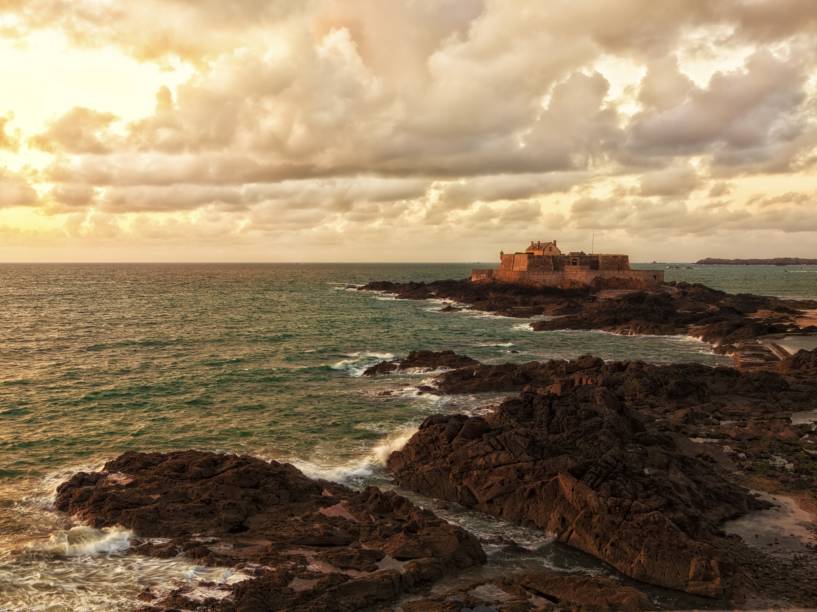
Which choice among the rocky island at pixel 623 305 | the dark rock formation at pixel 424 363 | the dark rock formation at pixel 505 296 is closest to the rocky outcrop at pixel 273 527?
the dark rock formation at pixel 424 363

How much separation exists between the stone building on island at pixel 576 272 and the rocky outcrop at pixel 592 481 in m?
68.4

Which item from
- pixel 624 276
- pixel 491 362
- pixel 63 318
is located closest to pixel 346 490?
pixel 491 362

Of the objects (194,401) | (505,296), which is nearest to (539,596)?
(194,401)

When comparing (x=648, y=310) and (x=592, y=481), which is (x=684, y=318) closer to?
(x=648, y=310)

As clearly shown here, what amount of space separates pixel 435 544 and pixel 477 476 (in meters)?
4.57

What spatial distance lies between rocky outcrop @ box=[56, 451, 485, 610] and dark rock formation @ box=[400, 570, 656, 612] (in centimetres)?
103

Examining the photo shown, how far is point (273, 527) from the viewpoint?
1697 cm

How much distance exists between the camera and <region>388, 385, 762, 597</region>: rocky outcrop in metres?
15.1

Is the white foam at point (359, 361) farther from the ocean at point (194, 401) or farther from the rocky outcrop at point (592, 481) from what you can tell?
the rocky outcrop at point (592, 481)

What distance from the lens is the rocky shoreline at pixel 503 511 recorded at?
13695 mm

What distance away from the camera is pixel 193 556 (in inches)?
605

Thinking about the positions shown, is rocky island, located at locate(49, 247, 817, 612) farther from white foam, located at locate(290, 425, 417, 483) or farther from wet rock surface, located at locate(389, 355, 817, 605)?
white foam, located at locate(290, 425, 417, 483)

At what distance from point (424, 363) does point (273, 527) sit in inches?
1034

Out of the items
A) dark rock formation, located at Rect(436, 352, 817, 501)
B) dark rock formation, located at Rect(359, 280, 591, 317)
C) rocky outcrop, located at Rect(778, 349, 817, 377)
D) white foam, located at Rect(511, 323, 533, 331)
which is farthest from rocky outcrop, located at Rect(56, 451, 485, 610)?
dark rock formation, located at Rect(359, 280, 591, 317)
